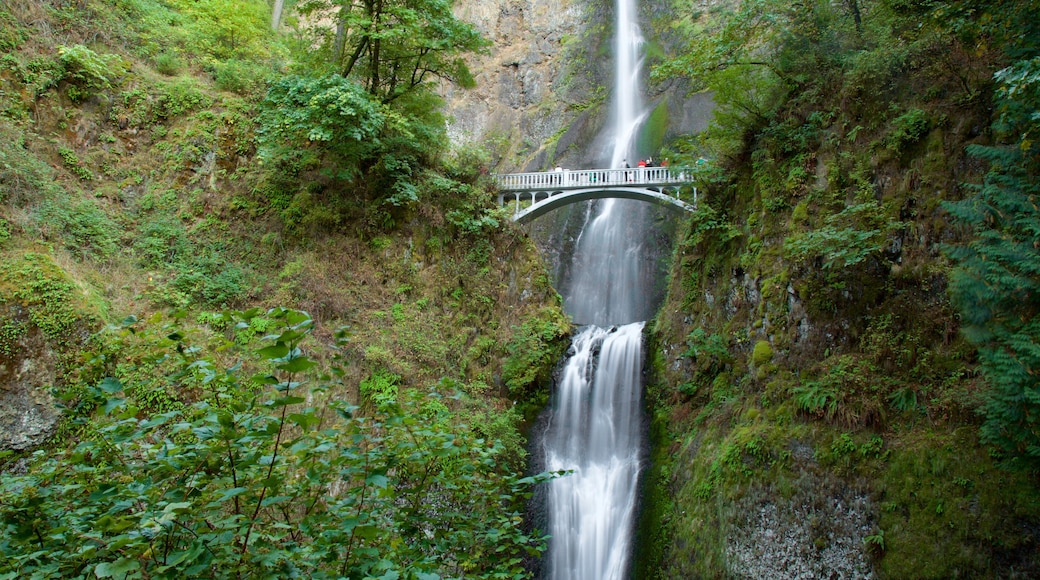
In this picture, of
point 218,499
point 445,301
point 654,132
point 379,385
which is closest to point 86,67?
point 445,301

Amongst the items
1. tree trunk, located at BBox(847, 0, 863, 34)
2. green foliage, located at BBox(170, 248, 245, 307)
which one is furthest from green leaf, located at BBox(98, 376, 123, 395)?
tree trunk, located at BBox(847, 0, 863, 34)

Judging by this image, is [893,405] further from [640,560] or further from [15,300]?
[15,300]

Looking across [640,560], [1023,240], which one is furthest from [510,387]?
[1023,240]

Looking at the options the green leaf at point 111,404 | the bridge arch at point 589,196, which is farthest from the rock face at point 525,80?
the green leaf at point 111,404

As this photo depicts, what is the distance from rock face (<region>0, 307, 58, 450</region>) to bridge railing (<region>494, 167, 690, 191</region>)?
12.0 meters

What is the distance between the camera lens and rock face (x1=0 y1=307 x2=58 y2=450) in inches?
352

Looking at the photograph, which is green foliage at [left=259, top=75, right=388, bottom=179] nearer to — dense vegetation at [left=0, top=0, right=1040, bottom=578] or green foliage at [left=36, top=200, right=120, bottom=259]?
dense vegetation at [left=0, top=0, right=1040, bottom=578]

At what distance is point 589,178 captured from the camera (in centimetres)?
1827

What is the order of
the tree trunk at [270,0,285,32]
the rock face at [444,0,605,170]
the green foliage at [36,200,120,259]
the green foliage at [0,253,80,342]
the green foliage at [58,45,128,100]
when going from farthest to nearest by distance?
the rock face at [444,0,605,170]
the tree trunk at [270,0,285,32]
the green foliage at [58,45,128,100]
the green foliage at [36,200,120,259]
the green foliage at [0,253,80,342]

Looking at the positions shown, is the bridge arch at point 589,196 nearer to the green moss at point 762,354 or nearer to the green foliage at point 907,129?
the green moss at point 762,354

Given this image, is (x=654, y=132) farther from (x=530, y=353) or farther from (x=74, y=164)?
(x=74, y=164)

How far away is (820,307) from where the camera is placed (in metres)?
9.87

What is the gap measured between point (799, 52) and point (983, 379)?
295 inches

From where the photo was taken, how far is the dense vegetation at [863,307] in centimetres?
691
